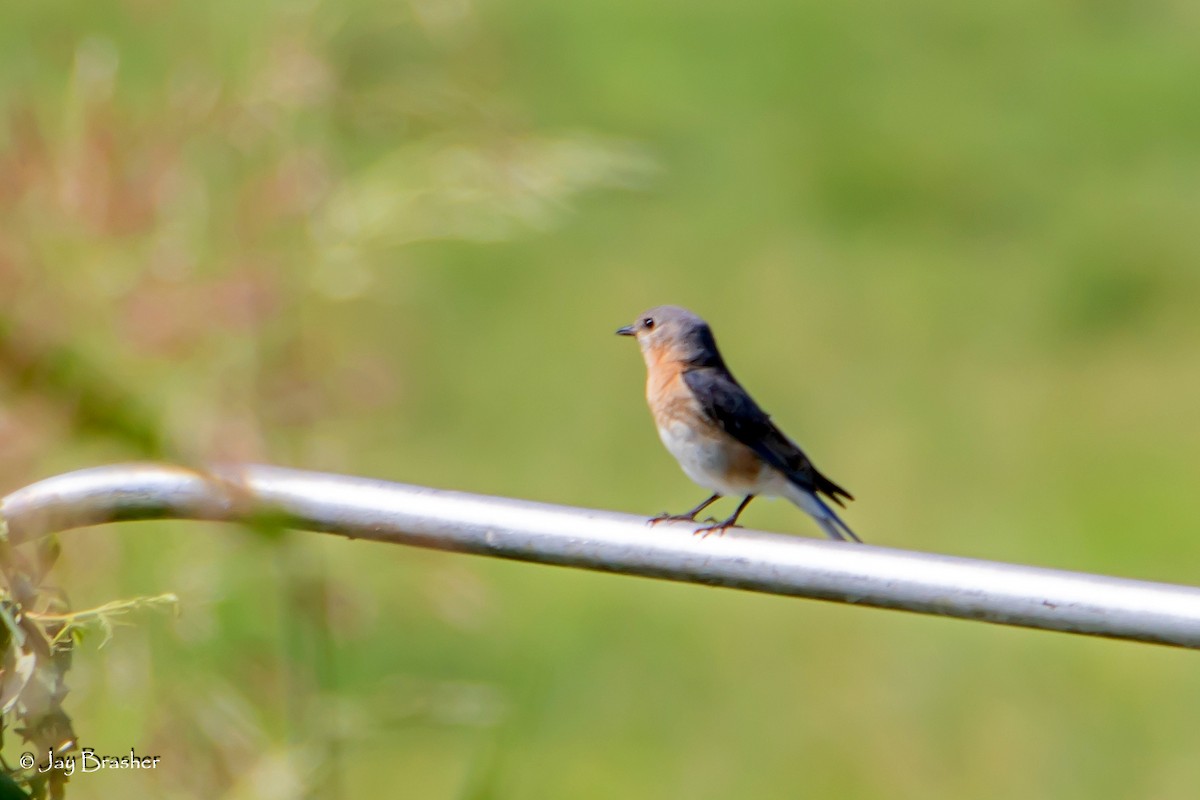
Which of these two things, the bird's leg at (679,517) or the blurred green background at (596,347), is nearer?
the bird's leg at (679,517)

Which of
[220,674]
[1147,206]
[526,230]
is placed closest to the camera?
[220,674]

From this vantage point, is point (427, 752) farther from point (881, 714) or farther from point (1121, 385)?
point (1121, 385)

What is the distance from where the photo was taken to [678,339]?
4168mm

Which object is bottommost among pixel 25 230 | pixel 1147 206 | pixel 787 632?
pixel 787 632

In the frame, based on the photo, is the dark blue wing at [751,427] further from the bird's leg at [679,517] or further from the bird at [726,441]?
the bird's leg at [679,517]

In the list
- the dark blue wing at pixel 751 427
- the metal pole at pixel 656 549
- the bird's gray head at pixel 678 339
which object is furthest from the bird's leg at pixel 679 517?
the bird's gray head at pixel 678 339

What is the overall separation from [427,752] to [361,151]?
3.64 meters

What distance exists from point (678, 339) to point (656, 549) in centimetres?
242

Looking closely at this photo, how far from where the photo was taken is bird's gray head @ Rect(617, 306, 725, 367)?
4152mm

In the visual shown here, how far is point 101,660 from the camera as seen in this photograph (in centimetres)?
252

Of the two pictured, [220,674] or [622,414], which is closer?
[220,674]

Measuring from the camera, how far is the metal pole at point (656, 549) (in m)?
1.60

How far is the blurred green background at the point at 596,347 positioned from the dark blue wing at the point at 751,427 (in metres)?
0.65

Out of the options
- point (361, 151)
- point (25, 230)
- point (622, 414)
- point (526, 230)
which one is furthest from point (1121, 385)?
point (25, 230)
